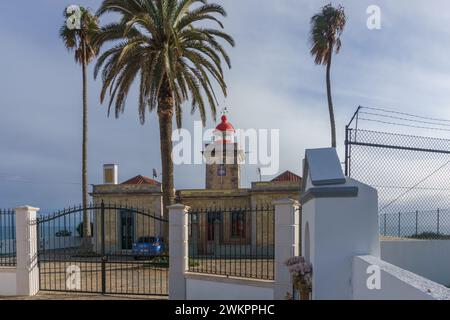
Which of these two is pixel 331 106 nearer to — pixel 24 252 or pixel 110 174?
pixel 110 174

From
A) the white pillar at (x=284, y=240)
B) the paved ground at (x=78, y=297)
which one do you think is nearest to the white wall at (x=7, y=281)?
the paved ground at (x=78, y=297)

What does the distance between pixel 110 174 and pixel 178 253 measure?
19787mm

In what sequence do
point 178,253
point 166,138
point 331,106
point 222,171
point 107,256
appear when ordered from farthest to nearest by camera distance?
point 222,171 < point 331,106 < point 166,138 < point 107,256 < point 178,253

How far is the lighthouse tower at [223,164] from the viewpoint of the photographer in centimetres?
3109

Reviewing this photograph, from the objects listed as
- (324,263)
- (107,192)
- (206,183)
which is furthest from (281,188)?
(324,263)

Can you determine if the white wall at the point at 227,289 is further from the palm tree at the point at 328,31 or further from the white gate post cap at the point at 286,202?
the palm tree at the point at 328,31

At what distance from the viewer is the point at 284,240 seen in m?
9.04

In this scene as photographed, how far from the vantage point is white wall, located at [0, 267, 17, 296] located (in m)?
11.0

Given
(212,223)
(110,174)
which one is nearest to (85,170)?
(110,174)

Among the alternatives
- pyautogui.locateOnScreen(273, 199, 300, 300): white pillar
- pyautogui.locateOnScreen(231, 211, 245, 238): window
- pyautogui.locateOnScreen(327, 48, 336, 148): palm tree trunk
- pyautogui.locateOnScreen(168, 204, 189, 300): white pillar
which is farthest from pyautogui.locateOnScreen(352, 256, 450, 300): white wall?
pyautogui.locateOnScreen(231, 211, 245, 238): window

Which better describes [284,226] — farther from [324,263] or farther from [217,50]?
[217,50]

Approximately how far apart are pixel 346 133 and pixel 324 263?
129 inches

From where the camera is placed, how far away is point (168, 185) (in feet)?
54.5

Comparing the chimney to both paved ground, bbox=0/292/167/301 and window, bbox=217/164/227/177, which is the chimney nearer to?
window, bbox=217/164/227/177
